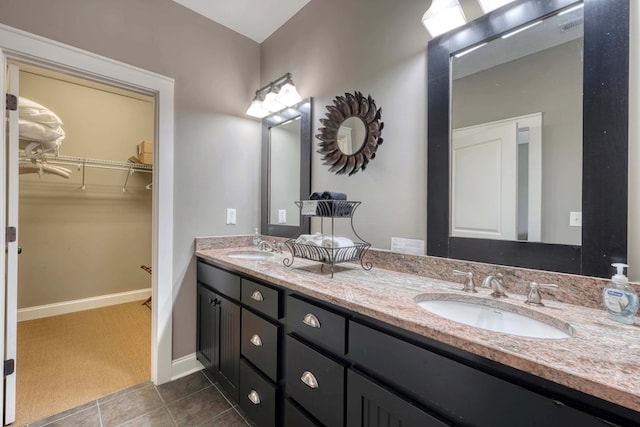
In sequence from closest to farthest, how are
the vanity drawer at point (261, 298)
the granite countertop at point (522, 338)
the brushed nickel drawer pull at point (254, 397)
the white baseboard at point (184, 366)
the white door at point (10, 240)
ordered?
1. the granite countertop at point (522, 338)
2. the vanity drawer at point (261, 298)
3. the brushed nickel drawer pull at point (254, 397)
4. the white door at point (10, 240)
5. the white baseboard at point (184, 366)

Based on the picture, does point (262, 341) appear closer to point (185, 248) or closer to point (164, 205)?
point (185, 248)

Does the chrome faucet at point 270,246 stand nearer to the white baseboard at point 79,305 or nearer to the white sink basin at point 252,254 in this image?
the white sink basin at point 252,254

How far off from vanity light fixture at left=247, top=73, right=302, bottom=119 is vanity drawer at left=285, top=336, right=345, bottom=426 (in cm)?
162

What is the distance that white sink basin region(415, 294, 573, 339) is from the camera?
80cm

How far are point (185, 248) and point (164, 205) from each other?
1.13 ft

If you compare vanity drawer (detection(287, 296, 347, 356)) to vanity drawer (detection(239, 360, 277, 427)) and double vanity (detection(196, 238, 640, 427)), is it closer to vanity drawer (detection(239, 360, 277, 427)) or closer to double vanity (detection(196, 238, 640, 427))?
double vanity (detection(196, 238, 640, 427))

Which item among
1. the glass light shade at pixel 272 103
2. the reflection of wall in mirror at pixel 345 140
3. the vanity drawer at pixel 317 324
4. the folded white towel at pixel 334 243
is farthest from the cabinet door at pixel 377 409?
the glass light shade at pixel 272 103

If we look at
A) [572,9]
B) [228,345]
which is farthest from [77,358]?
[572,9]

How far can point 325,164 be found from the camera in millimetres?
1842

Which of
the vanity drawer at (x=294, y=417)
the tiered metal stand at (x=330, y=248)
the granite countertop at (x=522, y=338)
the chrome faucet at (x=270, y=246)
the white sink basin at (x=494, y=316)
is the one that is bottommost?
the vanity drawer at (x=294, y=417)

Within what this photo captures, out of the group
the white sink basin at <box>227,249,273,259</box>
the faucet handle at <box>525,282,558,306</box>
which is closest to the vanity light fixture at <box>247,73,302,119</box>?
the white sink basin at <box>227,249,273,259</box>

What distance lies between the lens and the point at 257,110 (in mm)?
2219

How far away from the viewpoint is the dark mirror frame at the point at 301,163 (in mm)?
1962

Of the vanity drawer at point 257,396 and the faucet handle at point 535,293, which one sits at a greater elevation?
the faucet handle at point 535,293
